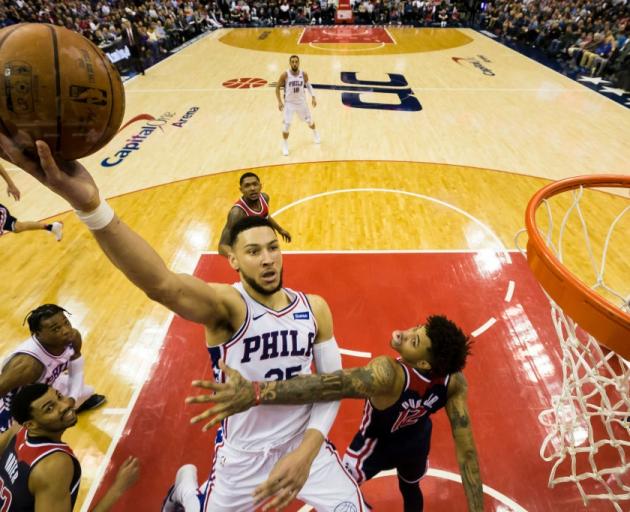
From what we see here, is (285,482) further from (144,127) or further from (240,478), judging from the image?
(144,127)

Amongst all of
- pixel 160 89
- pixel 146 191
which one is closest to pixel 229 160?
pixel 146 191

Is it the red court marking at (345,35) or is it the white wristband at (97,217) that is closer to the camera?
the white wristband at (97,217)

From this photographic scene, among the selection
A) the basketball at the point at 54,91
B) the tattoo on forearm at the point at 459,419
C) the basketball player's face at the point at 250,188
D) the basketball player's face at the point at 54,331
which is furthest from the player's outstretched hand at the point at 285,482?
the basketball player's face at the point at 250,188

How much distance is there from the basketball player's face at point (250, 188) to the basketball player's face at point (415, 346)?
2.57 metres

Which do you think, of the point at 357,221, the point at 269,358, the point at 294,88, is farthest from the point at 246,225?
the point at 294,88

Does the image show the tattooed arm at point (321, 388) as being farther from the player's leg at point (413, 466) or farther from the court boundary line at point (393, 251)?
the court boundary line at point (393, 251)

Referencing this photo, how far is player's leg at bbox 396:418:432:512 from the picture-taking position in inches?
100

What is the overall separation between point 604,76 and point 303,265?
14.1 m

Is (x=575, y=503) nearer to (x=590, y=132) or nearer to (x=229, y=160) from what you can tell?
(x=229, y=160)

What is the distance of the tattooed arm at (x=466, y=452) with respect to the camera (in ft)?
7.34

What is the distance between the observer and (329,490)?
7.53ft

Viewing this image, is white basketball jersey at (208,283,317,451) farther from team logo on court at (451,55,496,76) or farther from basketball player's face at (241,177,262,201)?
team logo on court at (451,55,496,76)

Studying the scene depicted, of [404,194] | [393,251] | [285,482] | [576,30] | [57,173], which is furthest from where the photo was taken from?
[576,30]

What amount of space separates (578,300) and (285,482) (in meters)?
1.84
